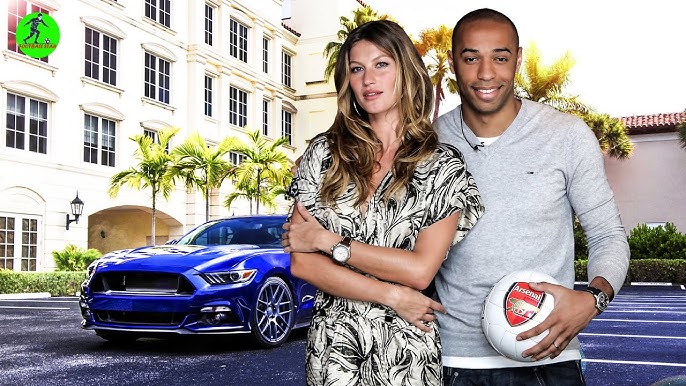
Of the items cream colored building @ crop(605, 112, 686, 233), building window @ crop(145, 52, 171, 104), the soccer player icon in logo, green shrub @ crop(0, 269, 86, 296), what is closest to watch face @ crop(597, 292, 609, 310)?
green shrub @ crop(0, 269, 86, 296)

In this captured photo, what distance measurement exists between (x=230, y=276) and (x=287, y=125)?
3200 cm

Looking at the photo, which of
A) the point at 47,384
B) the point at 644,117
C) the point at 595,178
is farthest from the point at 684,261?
the point at 595,178

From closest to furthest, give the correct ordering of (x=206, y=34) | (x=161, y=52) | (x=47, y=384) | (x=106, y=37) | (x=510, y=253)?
1. (x=510, y=253)
2. (x=47, y=384)
3. (x=106, y=37)
4. (x=161, y=52)
5. (x=206, y=34)

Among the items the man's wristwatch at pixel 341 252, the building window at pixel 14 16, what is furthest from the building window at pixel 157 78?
the man's wristwatch at pixel 341 252

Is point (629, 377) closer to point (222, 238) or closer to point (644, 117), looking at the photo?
point (222, 238)

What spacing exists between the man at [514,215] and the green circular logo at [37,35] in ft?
73.0

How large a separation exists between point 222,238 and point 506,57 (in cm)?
689

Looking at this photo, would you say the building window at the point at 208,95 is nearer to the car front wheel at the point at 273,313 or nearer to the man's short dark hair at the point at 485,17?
the car front wheel at the point at 273,313

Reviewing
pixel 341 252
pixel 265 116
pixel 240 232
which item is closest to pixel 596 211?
pixel 341 252

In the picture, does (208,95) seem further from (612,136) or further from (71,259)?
(612,136)

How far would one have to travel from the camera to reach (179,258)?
7.80 m

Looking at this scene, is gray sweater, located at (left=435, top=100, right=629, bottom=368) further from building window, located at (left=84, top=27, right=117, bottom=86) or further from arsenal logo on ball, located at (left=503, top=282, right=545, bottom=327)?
building window, located at (left=84, top=27, right=117, bottom=86)

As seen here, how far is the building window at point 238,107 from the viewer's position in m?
33.8

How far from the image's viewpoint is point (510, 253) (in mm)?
2350
